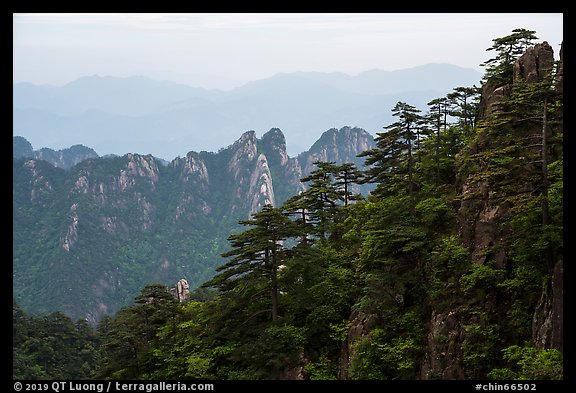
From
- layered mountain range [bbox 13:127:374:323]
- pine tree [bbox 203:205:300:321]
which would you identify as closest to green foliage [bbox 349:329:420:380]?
pine tree [bbox 203:205:300:321]

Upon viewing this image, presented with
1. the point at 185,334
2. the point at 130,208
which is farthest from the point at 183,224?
the point at 185,334

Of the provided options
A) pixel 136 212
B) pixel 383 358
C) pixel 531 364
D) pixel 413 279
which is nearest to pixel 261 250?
pixel 413 279

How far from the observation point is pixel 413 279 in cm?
1394

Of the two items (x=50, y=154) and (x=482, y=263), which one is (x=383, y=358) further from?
(x=50, y=154)

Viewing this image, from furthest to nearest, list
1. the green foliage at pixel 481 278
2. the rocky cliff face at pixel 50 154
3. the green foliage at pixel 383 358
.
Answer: the rocky cliff face at pixel 50 154 → the green foliage at pixel 383 358 → the green foliage at pixel 481 278

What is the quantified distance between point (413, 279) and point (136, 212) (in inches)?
5519

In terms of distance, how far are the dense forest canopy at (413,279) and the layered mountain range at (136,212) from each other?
98370 millimetres

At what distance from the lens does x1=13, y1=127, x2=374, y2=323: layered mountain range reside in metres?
116

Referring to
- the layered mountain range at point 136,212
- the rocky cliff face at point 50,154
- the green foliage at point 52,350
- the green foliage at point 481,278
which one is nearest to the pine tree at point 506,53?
the green foliage at point 481,278

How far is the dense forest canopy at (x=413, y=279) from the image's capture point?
11.2 m

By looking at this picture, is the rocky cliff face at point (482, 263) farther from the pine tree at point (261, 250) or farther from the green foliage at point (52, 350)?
the green foliage at point (52, 350)

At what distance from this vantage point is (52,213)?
5276 inches

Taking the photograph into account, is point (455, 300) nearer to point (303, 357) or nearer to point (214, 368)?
point (303, 357)
